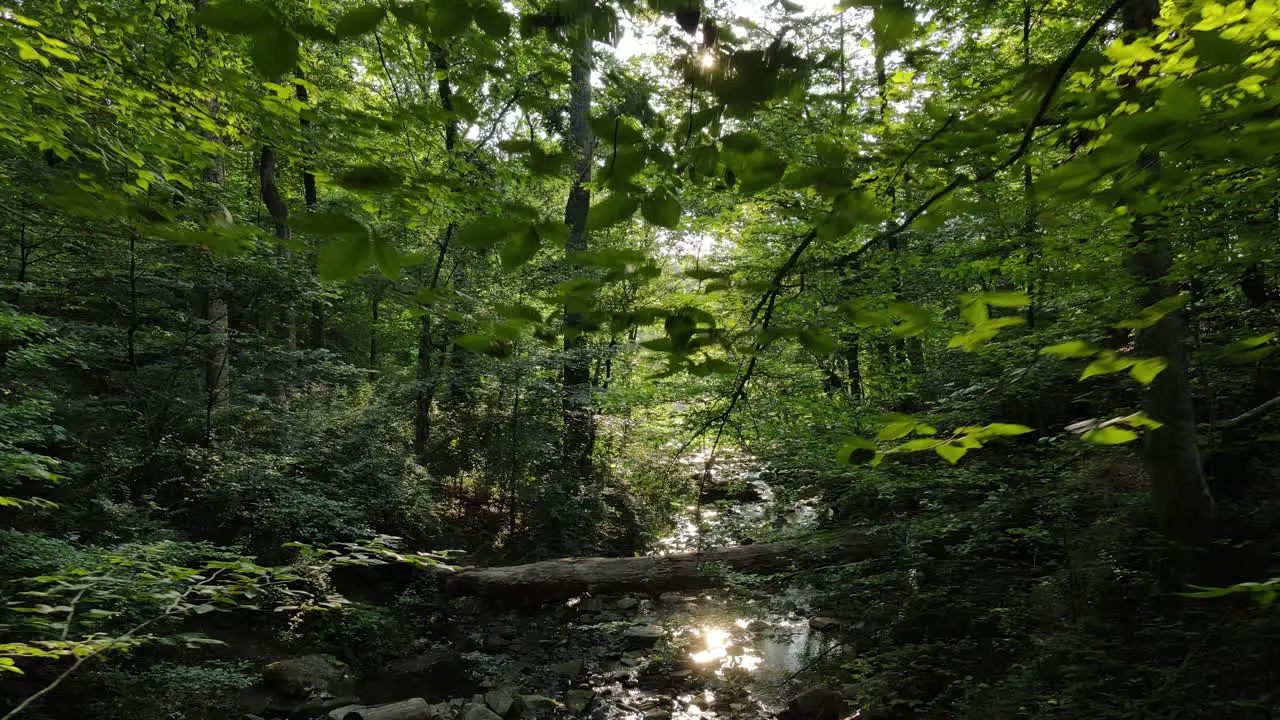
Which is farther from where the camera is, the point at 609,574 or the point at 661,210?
the point at 609,574

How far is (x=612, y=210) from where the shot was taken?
100 cm

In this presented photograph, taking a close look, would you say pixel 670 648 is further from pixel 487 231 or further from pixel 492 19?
pixel 492 19

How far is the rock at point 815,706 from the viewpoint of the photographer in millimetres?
4797

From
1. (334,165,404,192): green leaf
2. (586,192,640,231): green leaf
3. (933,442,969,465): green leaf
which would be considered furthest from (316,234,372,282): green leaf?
(933,442,969,465): green leaf

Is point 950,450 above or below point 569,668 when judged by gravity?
above

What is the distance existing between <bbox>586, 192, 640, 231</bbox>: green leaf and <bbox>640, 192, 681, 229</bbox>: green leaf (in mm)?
24

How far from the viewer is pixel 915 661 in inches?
161

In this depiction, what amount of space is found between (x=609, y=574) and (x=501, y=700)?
93.5 inches

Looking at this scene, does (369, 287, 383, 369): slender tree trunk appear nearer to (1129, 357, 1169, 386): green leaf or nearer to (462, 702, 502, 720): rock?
(462, 702, 502, 720): rock

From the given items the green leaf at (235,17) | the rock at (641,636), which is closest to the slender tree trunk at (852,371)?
the rock at (641,636)

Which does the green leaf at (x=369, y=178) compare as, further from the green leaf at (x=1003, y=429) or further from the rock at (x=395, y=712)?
the rock at (x=395, y=712)

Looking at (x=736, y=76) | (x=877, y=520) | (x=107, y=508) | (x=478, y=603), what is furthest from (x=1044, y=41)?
(x=107, y=508)

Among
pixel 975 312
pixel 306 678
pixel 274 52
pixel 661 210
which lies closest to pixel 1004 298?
pixel 975 312

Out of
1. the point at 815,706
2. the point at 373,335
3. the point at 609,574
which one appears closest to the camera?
the point at 815,706
